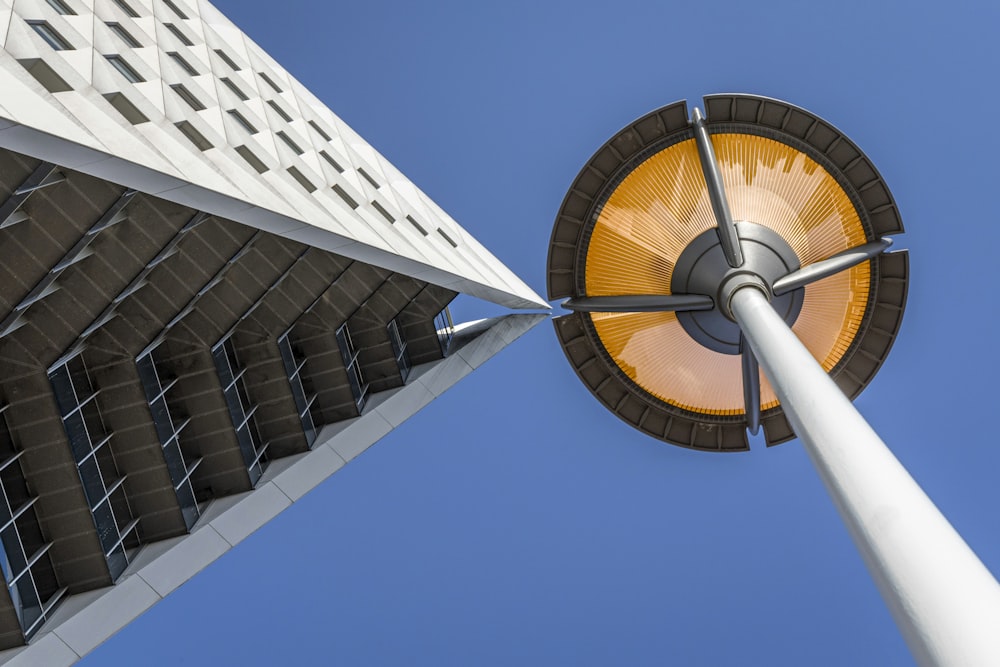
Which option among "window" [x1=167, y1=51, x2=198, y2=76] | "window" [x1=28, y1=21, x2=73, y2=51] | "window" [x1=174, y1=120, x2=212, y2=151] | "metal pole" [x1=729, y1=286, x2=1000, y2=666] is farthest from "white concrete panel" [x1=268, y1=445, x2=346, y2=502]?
"metal pole" [x1=729, y1=286, x2=1000, y2=666]

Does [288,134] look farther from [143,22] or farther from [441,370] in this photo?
[441,370]

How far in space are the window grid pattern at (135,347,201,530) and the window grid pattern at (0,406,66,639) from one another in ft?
10.8

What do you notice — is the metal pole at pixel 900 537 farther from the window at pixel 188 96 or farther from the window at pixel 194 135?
the window at pixel 188 96

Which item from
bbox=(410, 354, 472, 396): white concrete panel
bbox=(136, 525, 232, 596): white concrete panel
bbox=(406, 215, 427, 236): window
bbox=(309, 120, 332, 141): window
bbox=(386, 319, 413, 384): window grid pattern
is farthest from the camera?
bbox=(309, 120, 332, 141): window

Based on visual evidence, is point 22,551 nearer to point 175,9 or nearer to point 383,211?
point 383,211

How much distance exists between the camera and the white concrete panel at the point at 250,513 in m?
23.0

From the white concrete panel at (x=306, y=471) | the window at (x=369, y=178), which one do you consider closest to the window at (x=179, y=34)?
the window at (x=369, y=178)

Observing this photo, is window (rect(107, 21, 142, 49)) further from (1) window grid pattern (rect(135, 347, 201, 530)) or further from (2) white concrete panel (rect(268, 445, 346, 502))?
(2) white concrete panel (rect(268, 445, 346, 502))

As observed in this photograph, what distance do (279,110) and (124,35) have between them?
8624 millimetres

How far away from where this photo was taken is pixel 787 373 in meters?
11.0

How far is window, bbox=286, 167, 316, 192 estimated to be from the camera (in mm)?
22223

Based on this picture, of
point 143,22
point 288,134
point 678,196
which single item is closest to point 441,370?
point 288,134

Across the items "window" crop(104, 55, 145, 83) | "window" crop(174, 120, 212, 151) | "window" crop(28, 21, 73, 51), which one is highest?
"window" crop(104, 55, 145, 83)

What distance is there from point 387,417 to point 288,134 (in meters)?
9.64
